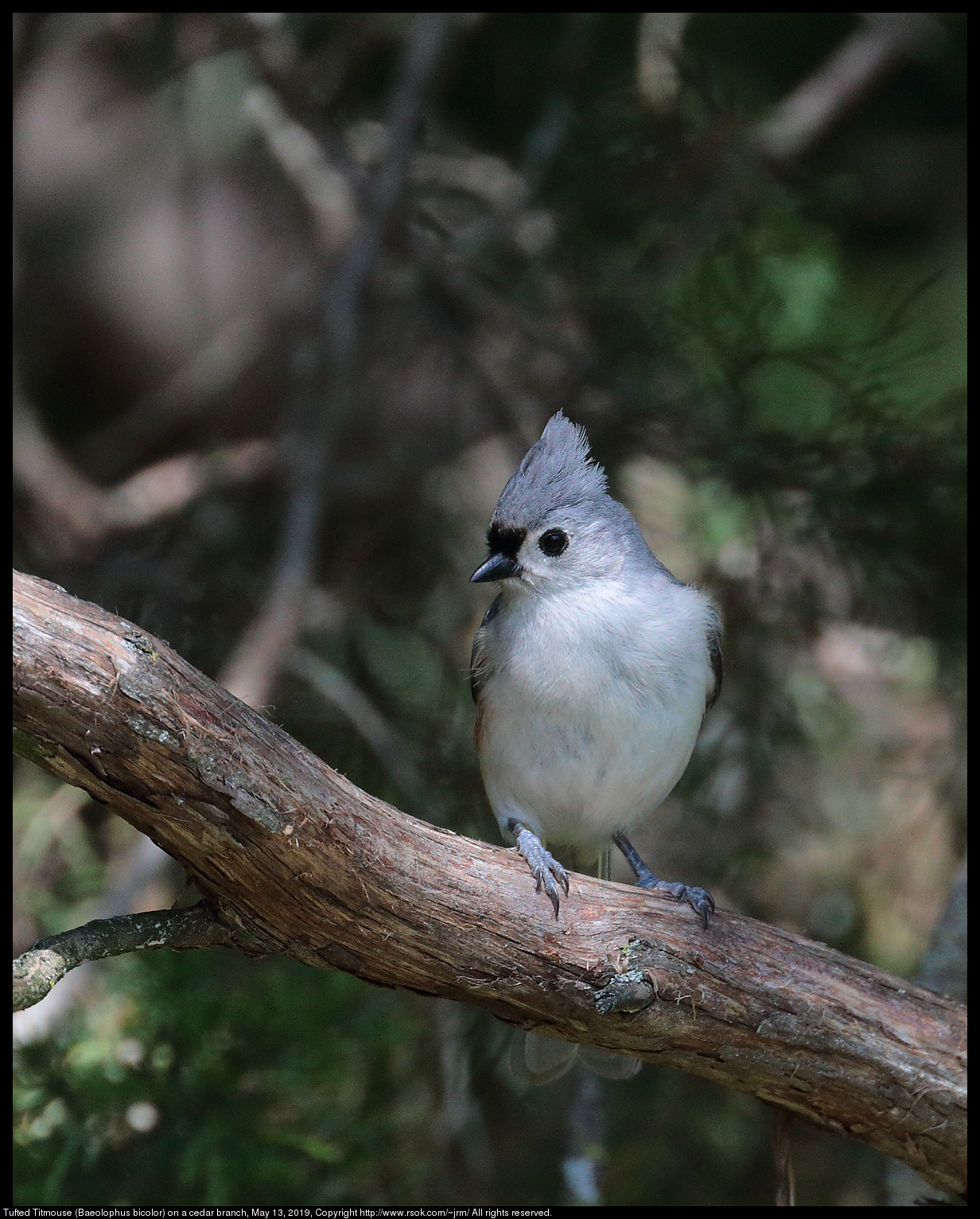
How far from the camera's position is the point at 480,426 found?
13.7 ft

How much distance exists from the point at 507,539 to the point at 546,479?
0.18 m

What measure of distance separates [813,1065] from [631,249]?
9.20 ft

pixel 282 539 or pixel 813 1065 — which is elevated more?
pixel 282 539

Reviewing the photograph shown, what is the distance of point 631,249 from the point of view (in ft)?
Result: 12.9

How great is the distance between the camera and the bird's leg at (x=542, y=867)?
2172 mm

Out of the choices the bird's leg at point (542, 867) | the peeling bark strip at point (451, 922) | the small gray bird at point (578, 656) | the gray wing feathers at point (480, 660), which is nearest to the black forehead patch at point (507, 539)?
the small gray bird at point (578, 656)

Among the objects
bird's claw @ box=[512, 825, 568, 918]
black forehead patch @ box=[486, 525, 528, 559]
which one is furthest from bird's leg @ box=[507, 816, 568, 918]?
black forehead patch @ box=[486, 525, 528, 559]

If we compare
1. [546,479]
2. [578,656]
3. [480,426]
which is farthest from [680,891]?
[480,426]

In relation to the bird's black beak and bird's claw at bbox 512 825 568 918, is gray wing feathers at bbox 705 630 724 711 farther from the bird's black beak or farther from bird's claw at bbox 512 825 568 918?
bird's claw at bbox 512 825 568 918

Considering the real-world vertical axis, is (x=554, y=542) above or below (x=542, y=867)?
above

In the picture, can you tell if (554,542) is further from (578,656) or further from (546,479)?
(578,656)

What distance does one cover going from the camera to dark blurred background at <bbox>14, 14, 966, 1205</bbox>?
3383 millimetres
